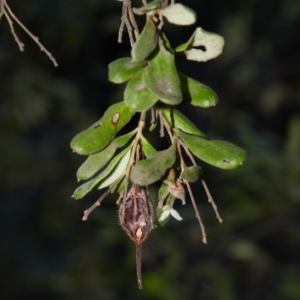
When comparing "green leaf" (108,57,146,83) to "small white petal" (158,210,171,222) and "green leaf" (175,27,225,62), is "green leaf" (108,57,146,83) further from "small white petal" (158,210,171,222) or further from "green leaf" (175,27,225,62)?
"small white petal" (158,210,171,222)

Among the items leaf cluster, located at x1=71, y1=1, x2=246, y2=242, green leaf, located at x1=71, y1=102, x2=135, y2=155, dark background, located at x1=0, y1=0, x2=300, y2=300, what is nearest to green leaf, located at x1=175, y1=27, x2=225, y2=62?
leaf cluster, located at x1=71, y1=1, x2=246, y2=242

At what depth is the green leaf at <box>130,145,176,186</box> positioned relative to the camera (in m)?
0.81

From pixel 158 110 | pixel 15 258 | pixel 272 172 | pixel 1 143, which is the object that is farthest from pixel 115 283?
pixel 158 110

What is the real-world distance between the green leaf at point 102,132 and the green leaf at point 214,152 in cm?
7

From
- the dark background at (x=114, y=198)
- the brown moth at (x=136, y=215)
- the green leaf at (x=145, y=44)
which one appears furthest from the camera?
the dark background at (x=114, y=198)

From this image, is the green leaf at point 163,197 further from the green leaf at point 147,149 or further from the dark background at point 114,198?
the dark background at point 114,198

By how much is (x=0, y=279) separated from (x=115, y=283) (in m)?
0.63

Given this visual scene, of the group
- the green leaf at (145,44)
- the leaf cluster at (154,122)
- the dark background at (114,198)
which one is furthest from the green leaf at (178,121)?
the dark background at (114,198)

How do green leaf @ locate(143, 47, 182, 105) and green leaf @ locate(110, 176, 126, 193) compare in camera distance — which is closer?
green leaf @ locate(143, 47, 182, 105)

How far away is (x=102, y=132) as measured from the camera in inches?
34.1

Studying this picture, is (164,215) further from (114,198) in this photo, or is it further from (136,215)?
(114,198)

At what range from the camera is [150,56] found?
82 cm

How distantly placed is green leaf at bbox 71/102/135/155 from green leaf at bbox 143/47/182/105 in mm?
70

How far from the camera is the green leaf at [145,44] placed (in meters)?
0.78
